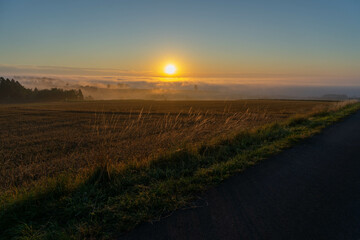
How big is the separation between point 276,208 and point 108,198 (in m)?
3.00

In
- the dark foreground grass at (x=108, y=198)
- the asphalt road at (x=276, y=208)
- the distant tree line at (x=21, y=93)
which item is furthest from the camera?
the distant tree line at (x=21, y=93)

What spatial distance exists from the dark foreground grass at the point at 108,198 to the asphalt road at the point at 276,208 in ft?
1.13

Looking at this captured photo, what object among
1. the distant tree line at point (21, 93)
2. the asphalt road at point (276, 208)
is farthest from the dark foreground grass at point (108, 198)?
the distant tree line at point (21, 93)

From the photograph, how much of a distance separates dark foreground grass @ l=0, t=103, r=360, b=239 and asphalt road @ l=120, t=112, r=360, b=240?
0.34m

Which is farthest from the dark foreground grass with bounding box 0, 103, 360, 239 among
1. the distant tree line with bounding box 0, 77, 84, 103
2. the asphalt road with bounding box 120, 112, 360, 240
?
the distant tree line with bounding box 0, 77, 84, 103

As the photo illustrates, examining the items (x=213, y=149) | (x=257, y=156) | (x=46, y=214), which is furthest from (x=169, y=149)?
(x=46, y=214)

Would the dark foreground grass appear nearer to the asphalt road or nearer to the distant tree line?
the asphalt road

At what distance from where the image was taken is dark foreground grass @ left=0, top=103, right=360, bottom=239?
11.2 ft

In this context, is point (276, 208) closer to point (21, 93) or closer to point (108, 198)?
point (108, 198)

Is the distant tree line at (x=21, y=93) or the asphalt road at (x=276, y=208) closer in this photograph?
the asphalt road at (x=276, y=208)

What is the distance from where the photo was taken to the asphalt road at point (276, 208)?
10.5ft

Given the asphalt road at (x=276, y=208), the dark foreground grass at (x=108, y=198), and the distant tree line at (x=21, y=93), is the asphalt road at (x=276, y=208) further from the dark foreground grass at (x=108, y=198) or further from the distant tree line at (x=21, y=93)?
the distant tree line at (x=21, y=93)

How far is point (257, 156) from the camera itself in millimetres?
6898

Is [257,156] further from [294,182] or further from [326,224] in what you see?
[326,224]
